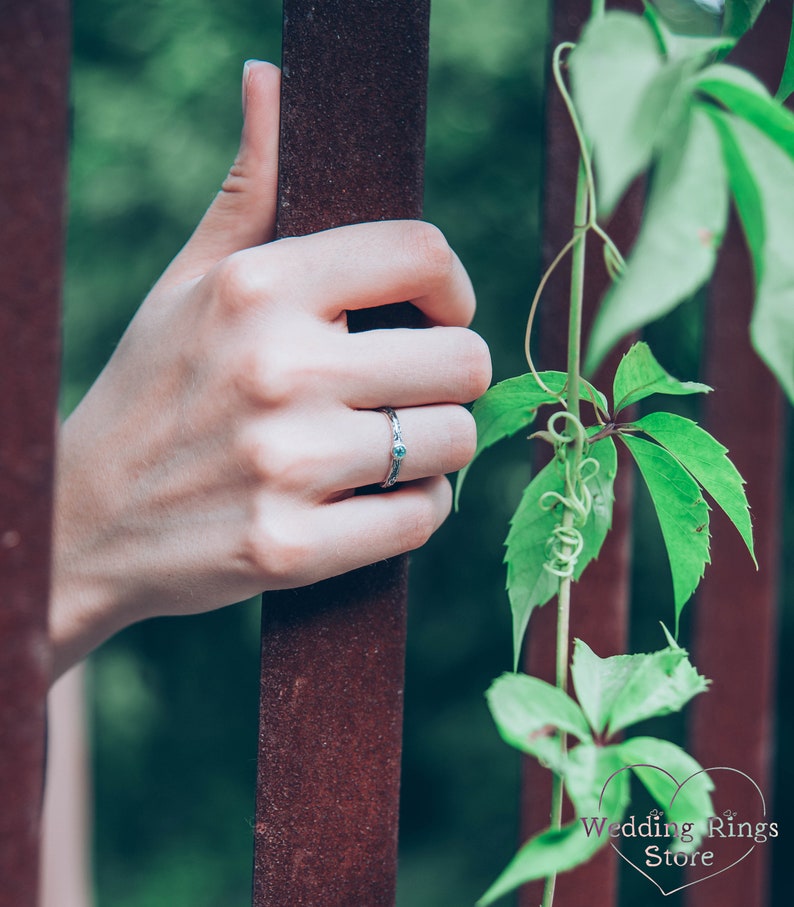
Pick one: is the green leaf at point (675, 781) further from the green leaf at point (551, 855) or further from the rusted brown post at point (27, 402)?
the rusted brown post at point (27, 402)

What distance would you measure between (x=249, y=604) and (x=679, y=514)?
4.37 ft

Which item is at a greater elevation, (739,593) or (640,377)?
(640,377)

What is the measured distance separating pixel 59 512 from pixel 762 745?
0.71 m

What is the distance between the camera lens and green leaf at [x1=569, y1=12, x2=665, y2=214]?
197 mm

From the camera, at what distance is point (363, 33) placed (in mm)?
425

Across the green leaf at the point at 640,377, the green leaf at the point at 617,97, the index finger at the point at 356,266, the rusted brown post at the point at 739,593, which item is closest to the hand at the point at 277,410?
the index finger at the point at 356,266

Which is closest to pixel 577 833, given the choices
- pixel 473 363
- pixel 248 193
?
pixel 473 363

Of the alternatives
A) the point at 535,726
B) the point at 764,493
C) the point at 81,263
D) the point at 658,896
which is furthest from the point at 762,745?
the point at 81,263

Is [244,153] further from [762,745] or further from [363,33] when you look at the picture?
[762,745]

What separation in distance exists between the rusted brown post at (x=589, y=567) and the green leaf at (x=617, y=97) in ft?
1.13

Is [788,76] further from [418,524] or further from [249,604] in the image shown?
[249,604]

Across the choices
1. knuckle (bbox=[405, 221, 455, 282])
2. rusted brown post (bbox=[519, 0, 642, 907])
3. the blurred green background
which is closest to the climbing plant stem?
knuckle (bbox=[405, 221, 455, 282])

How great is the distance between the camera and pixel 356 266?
0.42m

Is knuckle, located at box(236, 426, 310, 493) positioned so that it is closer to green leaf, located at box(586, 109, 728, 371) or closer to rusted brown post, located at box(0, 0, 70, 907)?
rusted brown post, located at box(0, 0, 70, 907)
